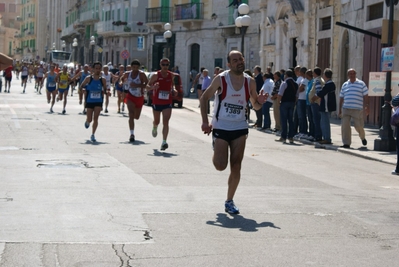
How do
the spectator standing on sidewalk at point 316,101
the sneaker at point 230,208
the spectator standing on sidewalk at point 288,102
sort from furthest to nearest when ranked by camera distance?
the spectator standing on sidewalk at point 288,102 < the spectator standing on sidewalk at point 316,101 < the sneaker at point 230,208

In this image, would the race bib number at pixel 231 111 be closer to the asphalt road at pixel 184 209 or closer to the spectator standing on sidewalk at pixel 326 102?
the asphalt road at pixel 184 209

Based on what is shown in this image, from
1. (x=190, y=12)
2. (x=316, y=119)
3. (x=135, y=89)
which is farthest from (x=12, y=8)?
(x=135, y=89)

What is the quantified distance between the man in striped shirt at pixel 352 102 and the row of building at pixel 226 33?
6.02 meters

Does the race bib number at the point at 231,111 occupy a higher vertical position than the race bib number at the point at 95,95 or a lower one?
higher

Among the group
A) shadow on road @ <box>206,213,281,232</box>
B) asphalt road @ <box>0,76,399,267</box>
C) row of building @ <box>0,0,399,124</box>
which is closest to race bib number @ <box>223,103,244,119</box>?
asphalt road @ <box>0,76,399,267</box>

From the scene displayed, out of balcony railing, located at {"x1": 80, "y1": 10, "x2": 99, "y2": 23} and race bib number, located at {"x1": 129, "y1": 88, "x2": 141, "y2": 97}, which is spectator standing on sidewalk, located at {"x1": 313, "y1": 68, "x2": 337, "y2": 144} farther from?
balcony railing, located at {"x1": 80, "y1": 10, "x2": 99, "y2": 23}

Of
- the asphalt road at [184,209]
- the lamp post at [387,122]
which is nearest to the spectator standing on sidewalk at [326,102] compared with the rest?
A: the lamp post at [387,122]

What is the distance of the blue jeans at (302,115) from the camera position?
21672 millimetres

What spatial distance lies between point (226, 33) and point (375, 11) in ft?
76.6

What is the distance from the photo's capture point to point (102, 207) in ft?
31.1

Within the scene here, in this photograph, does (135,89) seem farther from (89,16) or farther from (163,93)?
(89,16)

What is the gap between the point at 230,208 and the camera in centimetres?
941

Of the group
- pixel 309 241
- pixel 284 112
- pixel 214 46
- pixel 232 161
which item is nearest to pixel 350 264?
pixel 309 241

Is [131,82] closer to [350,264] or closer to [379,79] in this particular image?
[379,79]
